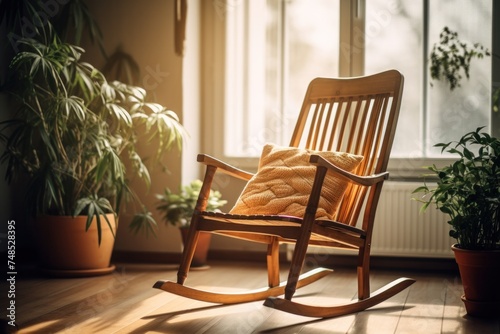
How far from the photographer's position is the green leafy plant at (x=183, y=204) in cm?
351

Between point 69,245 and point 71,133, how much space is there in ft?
1.78

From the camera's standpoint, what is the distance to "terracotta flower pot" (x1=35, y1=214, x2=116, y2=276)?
3266mm

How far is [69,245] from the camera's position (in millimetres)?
3281

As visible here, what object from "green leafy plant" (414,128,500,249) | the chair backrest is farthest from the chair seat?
"green leafy plant" (414,128,500,249)

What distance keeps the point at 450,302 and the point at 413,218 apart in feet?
2.63

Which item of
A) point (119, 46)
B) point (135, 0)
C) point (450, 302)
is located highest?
point (135, 0)

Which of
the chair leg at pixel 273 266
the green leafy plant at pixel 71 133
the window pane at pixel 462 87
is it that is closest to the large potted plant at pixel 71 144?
the green leafy plant at pixel 71 133

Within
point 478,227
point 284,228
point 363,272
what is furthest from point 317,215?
point 478,227

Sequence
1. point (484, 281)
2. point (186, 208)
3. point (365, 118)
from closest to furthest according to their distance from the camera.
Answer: point (484, 281)
point (365, 118)
point (186, 208)

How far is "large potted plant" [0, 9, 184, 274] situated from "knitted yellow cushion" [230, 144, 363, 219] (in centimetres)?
82

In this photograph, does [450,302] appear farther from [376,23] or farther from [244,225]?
[376,23]

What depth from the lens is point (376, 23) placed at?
3.71 metres

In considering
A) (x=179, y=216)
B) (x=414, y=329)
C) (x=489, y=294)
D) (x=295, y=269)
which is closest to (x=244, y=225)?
(x=295, y=269)

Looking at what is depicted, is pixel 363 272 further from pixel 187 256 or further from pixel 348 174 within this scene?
pixel 187 256
